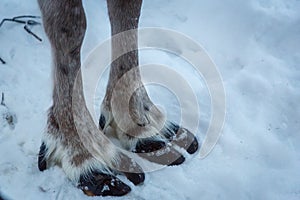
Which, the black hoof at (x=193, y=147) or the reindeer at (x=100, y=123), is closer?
the reindeer at (x=100, y=123)

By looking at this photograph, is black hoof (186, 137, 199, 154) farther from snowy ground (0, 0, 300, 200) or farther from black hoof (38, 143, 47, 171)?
black hoof (38, 143, 47, 171)

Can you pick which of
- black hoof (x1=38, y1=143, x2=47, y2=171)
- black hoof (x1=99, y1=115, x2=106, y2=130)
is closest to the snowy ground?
black hoof (x1=38, y1=143, x2=47, y2=171)

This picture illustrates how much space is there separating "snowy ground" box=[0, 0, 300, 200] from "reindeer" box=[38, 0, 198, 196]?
6 cm

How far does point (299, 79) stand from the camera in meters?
2.28

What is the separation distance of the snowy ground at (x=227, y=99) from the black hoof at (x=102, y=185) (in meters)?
0.03

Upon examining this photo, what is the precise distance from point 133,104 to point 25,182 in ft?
1.79

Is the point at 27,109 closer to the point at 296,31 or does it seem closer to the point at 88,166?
the point at 88,166

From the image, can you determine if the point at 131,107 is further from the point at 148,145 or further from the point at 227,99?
the point at 227,99

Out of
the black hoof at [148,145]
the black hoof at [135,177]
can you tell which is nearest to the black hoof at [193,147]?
the black hoof at [148,145]

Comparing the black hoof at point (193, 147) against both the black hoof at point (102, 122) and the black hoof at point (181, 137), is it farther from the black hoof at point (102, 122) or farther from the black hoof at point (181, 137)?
the black hoof at point (102, 122)

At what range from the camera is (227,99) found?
2217mm

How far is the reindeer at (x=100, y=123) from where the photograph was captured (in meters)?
1.69

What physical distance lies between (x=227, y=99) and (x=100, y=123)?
2.12ft

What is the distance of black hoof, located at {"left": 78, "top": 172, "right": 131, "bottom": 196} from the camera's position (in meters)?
1.76
